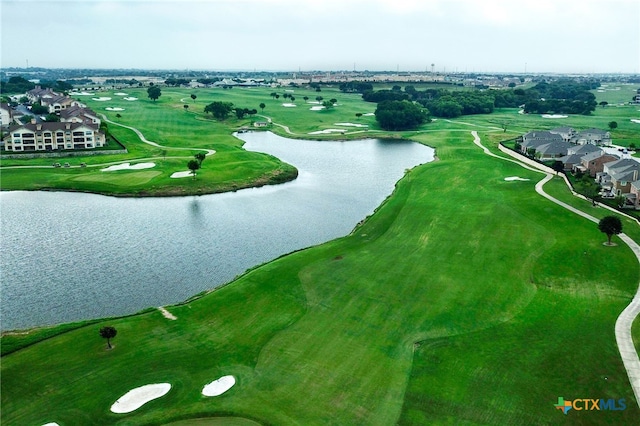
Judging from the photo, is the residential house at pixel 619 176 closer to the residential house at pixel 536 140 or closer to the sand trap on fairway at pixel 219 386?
the residential house at pixel 536 140

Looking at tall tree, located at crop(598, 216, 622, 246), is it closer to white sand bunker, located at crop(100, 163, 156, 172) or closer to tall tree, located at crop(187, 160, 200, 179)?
tall tree, located at crop(187, 160, 200, 179)

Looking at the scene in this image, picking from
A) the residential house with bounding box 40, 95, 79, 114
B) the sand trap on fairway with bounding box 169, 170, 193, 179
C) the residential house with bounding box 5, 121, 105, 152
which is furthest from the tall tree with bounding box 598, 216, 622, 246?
the residential house with bounding box 40, 95, 79, 114

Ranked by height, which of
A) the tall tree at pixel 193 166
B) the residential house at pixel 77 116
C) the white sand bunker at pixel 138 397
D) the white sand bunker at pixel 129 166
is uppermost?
the residential house at pixel 77 116

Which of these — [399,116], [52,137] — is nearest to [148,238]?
[52,137]

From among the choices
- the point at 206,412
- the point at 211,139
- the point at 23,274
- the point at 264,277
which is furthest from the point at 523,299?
the point at 211,139

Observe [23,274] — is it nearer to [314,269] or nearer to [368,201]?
[314,269]

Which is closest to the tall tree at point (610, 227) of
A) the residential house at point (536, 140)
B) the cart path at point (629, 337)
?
the cart path at point (629, 337)

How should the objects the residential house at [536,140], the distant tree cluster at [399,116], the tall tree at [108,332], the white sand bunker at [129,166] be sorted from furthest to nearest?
the distant tree cluster at [399,116], the residential house at [536,140], the white sand bunker at [129,166], the tall tree at [108,332]

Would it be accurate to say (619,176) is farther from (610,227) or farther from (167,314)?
(167,314)
